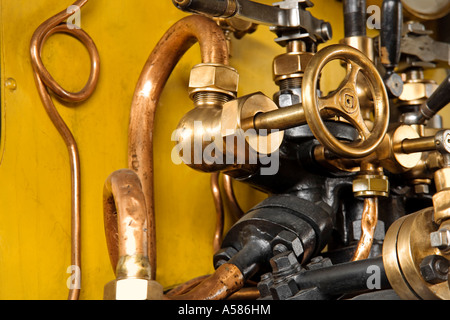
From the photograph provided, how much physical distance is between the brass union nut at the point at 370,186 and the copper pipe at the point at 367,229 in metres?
0.02

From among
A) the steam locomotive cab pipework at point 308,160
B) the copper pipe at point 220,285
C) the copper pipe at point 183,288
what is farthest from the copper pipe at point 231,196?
the copper pipe at point 220,285

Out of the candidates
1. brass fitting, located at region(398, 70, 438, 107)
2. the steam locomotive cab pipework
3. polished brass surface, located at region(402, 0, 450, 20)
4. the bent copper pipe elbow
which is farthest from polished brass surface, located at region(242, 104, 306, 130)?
polished brass surface, located at region(402, 0, 450, 20)

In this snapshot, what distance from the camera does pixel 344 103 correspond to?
0.72 meters

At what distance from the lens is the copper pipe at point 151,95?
90cm

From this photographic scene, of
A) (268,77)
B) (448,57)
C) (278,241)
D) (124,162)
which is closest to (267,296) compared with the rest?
(278,241)

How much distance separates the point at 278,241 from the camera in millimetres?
808

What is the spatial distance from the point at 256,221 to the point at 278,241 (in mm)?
46

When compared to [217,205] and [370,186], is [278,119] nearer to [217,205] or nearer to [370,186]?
[370,186]

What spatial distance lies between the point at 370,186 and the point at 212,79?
0.25 m

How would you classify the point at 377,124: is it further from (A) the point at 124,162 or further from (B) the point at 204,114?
(A) the point at 124,162

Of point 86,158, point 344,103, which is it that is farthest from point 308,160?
point 86,158

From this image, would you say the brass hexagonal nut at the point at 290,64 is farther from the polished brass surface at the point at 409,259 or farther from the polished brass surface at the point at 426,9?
the polished brass surface at the point at 426,9

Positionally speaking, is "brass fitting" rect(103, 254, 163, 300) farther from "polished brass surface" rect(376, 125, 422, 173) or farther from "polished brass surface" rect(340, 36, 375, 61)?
"polished brass surface" rect(340, 36, 375, 61)

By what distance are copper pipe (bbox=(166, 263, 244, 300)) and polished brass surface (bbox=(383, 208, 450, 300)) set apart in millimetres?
225
